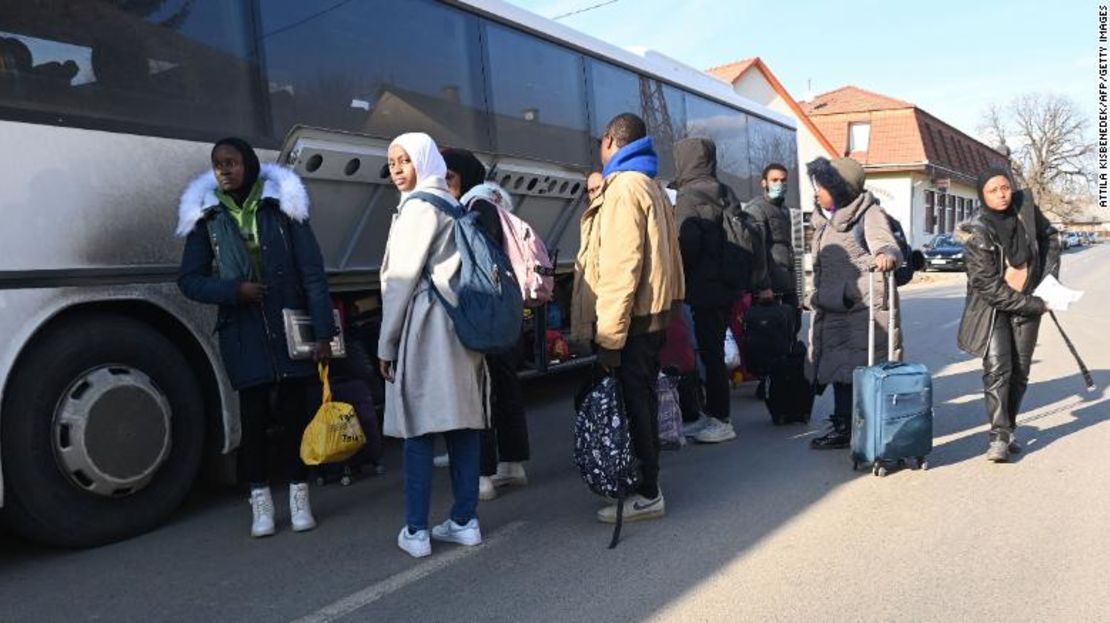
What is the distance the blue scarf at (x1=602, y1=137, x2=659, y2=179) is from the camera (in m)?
4.10

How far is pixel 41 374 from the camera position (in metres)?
3.67

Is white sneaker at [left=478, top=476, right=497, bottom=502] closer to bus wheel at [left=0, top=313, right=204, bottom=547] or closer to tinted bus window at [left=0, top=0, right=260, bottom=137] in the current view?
bus wheel at [left=0, top=313, right=204, bottom=547]

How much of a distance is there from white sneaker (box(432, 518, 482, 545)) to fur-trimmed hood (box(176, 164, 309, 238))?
1.63 metres

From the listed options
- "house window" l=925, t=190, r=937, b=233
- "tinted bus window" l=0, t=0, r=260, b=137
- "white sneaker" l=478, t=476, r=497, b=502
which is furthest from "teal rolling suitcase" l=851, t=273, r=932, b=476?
"house window" l=925, t=190, r=937, b=233

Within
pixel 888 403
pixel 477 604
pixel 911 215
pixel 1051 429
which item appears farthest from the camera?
pixel 911 215

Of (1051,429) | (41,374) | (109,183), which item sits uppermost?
(109,183)

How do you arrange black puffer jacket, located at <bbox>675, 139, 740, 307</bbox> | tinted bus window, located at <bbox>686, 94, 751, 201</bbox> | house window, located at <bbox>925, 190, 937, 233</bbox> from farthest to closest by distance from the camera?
house window, located at <bbox>925, 190, 937, 233</bbox>, tinted bus window, located at <bbox>686, 94, 751, 201</bbox>, black puffer jacket, located at <bbox>675, 139, 740, 307</bbox>

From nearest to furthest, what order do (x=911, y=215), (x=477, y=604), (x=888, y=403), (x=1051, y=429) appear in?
1. (x=477, y=604)
2. (x=888, y=403)
3. (x=1051, y=429)
4. (x=911, y=215)

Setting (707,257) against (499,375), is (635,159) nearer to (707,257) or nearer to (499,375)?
(499,375)

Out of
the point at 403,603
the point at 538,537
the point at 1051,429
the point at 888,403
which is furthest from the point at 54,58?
the point at 1051,429

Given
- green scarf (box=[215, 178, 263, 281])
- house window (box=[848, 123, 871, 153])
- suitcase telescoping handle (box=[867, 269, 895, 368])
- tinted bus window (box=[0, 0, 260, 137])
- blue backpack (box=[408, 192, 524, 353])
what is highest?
house window (box=[848, 123, 871, 153])

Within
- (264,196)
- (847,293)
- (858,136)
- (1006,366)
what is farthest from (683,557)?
(858,136)

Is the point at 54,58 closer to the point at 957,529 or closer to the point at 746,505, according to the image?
the point at 746,505

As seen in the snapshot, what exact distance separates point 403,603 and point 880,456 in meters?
2.85
